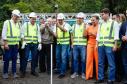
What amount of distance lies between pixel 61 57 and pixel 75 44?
80 centimetres

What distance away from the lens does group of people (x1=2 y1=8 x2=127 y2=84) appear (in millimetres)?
12172

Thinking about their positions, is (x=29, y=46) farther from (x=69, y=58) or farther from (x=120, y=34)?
(x=120, y=34)

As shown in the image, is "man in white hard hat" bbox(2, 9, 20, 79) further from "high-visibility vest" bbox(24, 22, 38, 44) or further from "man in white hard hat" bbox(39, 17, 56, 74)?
"man in white hard hat" bbox(39, 17, 56, 74)

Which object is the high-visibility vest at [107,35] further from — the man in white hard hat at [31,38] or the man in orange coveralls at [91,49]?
the man in white hard hat at [31,38]

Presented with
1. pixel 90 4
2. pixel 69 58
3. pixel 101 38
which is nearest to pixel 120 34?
pixel 101 38

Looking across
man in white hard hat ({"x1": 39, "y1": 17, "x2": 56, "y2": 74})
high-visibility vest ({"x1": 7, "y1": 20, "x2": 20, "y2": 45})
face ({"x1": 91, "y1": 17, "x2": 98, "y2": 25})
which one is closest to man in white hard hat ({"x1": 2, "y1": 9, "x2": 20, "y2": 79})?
high-visibility vest ({"x1": 7, "y1": 20, "x2": 20, "y2": 45})

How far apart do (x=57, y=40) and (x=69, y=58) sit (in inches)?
31.3

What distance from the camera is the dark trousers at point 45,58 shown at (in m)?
14.0

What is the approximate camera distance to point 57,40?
1359 cm

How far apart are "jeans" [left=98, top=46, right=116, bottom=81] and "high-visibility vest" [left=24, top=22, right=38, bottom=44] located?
7.78 feet

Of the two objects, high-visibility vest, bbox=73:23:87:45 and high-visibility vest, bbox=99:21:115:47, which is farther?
high-visibility vest, bbox=73:23:87:45

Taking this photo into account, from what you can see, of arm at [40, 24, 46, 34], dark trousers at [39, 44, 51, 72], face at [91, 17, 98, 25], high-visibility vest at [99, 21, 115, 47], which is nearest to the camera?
high-visibility vest at [99, 21, 115, 47]

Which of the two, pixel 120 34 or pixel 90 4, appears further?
pixel 90 4

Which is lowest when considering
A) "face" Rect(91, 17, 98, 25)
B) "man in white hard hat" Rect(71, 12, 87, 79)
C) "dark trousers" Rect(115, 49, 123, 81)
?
"dark trousers" Rect(115, 49, 123, 81)
